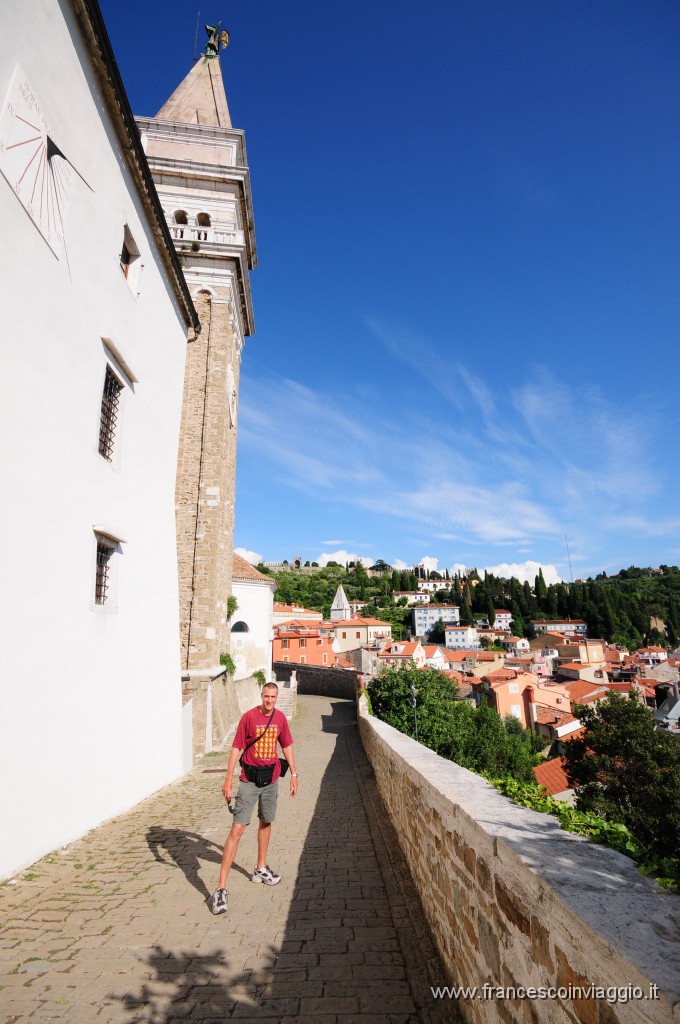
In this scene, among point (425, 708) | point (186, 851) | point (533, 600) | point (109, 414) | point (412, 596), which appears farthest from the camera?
point (412, 596)

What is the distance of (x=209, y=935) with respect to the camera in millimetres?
3492

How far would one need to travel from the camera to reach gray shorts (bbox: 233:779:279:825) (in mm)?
4336

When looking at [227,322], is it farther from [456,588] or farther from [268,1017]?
[456,588]

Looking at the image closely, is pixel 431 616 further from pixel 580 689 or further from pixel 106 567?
pixel 106 567

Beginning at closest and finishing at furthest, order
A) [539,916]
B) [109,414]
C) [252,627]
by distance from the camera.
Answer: [539,916] → [109,414] → [252,627]

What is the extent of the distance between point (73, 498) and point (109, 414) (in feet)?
6.46

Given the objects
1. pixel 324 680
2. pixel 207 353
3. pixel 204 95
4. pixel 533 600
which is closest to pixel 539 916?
pixel 207 353

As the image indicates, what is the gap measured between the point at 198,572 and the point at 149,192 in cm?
902

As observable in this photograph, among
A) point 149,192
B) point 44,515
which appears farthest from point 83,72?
point 44,515

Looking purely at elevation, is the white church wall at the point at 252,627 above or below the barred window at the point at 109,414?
below

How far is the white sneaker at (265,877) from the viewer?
14.6 ft

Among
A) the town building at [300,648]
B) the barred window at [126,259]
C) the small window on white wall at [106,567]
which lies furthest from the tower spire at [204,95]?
the town building at [300,648]

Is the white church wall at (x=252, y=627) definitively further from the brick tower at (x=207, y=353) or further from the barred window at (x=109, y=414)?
the barred window at (x=109, y=414)

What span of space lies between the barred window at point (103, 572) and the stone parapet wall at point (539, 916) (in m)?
4.95
